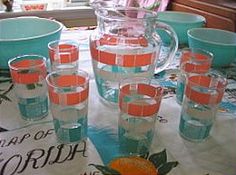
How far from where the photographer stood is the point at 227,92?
718 mm

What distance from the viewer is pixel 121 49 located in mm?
612

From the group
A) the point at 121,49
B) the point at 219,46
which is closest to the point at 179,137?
the point at 121,49

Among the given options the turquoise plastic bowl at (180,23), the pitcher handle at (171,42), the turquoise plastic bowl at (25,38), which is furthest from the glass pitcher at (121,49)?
the turquoise plastic bowl at (180,23)

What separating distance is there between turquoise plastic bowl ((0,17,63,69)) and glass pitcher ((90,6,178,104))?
0.52 ft

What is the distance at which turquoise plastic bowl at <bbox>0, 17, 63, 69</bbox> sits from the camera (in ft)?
2.33

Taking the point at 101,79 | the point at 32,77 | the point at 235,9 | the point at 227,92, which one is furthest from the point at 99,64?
the point at 235,9

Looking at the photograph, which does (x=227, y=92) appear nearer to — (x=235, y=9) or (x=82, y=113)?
(x=82, y=113)

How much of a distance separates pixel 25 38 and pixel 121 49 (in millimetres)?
272

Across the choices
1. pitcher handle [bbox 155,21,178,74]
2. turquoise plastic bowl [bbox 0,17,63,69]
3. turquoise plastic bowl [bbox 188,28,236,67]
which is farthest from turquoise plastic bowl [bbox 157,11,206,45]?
turquoise plastic bowl [bbox 0,17,63,69]

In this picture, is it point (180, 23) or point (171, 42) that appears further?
point (180, 23)

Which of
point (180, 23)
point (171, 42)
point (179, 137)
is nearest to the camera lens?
point (179, 137)

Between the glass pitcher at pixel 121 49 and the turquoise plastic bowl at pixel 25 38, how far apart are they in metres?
0.16

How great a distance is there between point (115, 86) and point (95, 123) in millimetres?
96

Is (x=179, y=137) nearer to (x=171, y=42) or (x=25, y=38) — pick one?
(x=171, y=42)
